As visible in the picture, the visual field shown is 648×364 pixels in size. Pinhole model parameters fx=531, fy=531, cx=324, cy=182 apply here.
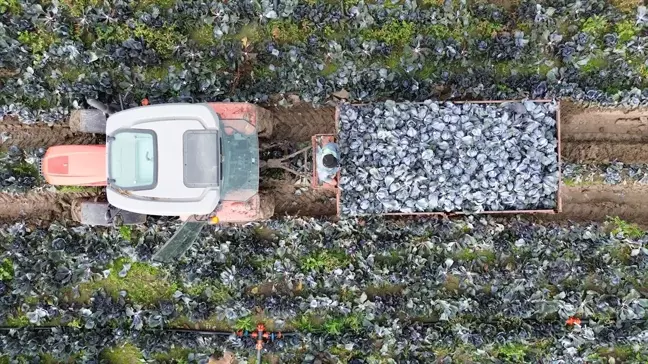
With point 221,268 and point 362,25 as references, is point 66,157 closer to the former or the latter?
point 221,268

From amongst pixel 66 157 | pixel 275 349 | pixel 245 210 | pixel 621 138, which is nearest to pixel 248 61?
pixel 245 210

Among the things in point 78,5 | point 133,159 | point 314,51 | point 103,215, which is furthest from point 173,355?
point 78,5

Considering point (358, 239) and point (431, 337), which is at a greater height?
point (358, 239)

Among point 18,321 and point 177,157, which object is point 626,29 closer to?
point 177,157

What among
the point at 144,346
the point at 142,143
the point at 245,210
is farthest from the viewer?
the point at 144,346

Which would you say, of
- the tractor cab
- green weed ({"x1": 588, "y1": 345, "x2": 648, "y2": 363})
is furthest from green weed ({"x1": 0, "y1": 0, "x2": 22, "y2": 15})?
green weed ({"x1": 588, "y1": 345, "x2": 648, "y2": 363})

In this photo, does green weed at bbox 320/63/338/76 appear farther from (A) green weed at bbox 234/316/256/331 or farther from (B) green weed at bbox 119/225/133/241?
(A) green weed at bbox 234/316/256/331

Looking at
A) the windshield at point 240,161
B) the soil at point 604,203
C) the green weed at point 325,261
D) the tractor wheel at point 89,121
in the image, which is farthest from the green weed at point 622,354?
the tractor wheel at point 89,121
